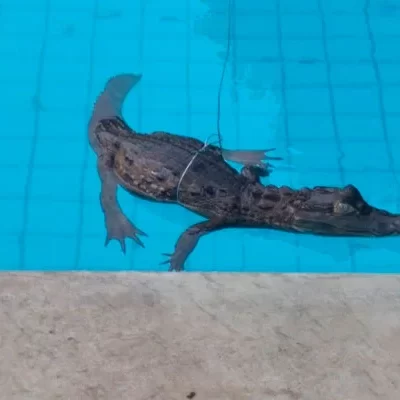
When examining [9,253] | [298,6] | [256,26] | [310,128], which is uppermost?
[298,6]

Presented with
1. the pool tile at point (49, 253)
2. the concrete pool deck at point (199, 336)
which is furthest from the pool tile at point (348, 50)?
the concrete pool deck at point (199, 336)

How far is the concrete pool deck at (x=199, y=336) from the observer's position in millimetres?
2658

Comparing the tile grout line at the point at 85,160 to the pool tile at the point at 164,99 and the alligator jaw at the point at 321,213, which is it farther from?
the alligator jaw at the point at 321,213

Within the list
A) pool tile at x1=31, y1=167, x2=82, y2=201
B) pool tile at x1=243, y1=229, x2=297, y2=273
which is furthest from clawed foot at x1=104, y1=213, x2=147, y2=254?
pool tile at x1=243, y1=229, x2=297, y2=273

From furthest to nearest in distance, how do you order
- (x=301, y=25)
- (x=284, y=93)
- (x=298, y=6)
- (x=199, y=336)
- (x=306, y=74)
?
(x=298, y=6) < (x=301, y=25) < (x=306, y=74) < (x=284, y=93) < (x=199, y=336)

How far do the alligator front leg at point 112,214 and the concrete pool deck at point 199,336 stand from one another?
1158 mm

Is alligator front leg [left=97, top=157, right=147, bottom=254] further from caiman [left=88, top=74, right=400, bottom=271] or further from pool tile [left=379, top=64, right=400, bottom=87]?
pool tile [left=379, top=64, right=400, bottom=87]

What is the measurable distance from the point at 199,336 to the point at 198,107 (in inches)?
92.0

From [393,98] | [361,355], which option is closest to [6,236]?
[361,355]

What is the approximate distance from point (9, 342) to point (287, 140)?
2433 millimetres

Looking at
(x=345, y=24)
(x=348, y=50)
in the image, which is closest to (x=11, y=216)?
(x=348, y=50)

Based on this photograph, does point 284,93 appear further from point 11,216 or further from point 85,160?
point 11,216

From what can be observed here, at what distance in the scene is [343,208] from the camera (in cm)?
404

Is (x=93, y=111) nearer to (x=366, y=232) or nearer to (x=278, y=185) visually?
(x=278, y=185)
